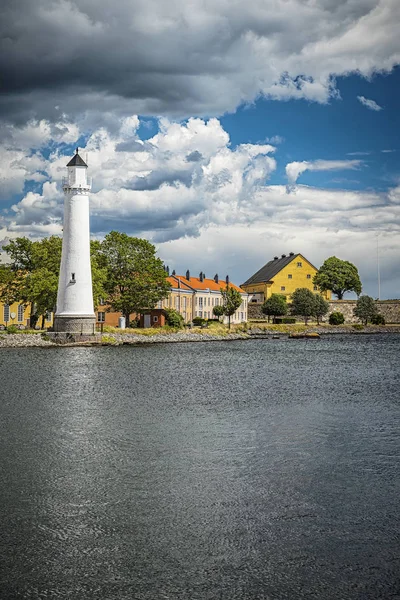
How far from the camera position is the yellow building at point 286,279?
401 feet

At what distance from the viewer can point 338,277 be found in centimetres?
12319

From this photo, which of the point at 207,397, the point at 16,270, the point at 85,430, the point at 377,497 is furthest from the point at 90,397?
the point at 16,270

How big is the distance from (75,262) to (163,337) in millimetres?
17896

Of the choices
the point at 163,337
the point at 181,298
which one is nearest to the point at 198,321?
the point at 181,298

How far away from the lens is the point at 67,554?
8.41 meters

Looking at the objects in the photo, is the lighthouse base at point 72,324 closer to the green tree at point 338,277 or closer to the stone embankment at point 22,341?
the stone embankment at point 22,341

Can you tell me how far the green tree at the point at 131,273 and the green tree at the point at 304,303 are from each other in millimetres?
40793

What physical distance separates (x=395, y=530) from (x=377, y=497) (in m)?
1.72

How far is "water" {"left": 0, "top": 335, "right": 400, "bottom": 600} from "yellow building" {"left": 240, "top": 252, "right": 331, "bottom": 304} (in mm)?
97921

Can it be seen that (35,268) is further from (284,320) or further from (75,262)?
(284,320)

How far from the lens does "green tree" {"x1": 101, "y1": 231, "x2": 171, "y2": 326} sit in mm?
71875

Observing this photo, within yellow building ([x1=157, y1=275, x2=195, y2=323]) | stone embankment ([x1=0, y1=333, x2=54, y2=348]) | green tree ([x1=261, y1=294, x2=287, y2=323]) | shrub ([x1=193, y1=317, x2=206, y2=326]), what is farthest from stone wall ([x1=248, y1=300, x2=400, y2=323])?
stone embankment ([x1=0, y1=333, x2=54, y2=348])

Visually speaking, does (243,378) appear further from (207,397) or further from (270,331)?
(270,331)

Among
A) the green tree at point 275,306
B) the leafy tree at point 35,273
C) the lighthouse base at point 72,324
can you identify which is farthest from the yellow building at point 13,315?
the green tree at point 275,306
